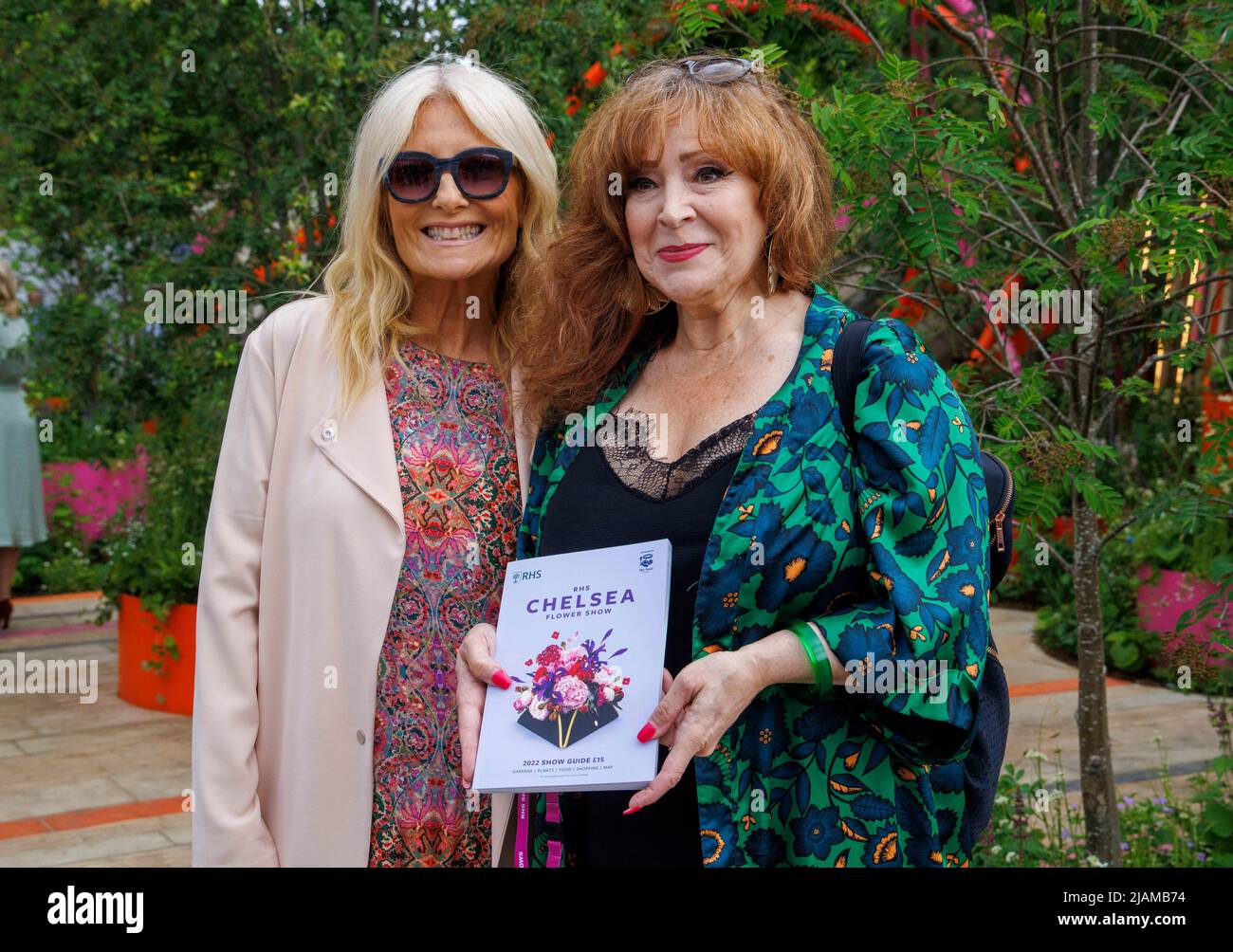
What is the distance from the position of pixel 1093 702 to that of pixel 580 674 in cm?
253

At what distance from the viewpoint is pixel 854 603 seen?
2076 millimetres

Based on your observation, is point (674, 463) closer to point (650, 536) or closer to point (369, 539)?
point (650, 536)

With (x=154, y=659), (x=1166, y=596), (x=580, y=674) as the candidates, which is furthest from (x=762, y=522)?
(x=1166, y=596)

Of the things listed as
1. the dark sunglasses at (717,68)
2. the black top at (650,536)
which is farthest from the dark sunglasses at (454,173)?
the black top at (650,536)

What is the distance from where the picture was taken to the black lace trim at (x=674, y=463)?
2180mm

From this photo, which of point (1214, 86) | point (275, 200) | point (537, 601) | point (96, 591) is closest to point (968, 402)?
point (1214, 86)

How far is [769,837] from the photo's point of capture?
2.08 m

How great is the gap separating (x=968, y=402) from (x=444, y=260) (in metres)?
1.77

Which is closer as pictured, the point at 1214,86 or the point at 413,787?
the point at 413,787

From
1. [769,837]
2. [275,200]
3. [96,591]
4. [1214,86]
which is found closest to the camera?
[769,837]

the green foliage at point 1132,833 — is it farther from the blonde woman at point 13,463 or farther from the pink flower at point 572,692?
the blonde woman at point 13,463

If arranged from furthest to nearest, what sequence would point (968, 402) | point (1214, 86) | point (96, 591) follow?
1. point (96, 591)
2. point (1214, 86)
3. point (968, 402)

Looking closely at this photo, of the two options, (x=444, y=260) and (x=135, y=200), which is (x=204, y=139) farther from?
(x=444, y=260)
